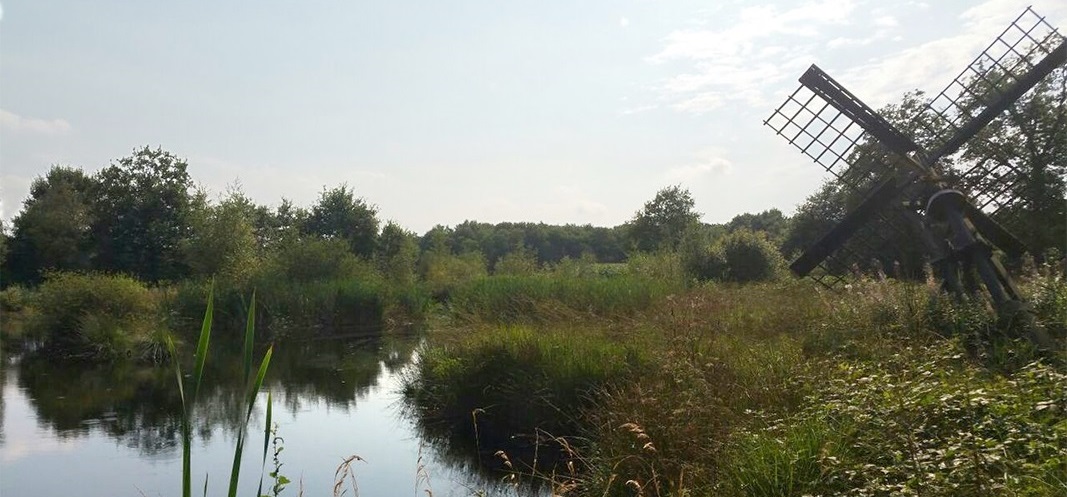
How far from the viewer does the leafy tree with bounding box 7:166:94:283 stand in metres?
36.9

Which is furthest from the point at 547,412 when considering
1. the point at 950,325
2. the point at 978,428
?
the point at 978,428

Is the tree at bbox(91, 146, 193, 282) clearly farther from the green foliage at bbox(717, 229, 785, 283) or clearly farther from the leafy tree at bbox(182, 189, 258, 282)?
the green foliage at bbox(717, 229, 785, 283)

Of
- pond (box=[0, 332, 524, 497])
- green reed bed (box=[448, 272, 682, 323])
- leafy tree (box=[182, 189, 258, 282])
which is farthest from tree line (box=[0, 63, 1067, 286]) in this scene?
pond (box=[0, 332, 524, 497])

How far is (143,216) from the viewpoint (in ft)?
127

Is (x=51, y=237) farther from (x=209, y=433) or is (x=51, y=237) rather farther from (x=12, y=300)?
(x=209, y=433)

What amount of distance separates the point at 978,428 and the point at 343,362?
1506 cm

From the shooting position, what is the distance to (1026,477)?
12.3 feet

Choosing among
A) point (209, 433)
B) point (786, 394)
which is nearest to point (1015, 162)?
point (786, 394)

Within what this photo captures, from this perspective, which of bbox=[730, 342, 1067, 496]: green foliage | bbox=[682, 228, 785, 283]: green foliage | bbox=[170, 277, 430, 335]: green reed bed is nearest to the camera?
bbox=[730, 342, 1067, 496]: green foliage

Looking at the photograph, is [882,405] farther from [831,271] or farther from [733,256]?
[733,256]

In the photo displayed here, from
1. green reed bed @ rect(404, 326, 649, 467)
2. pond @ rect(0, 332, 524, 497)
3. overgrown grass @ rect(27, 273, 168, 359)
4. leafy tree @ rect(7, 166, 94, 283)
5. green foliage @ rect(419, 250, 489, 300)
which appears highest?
leafy tree @ rect(7, 166, 94, 283)

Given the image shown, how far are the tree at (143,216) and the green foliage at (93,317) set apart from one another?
56.4 ft

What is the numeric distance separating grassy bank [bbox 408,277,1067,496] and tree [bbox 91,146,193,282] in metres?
29.8

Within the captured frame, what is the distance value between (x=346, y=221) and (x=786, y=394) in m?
37.2
